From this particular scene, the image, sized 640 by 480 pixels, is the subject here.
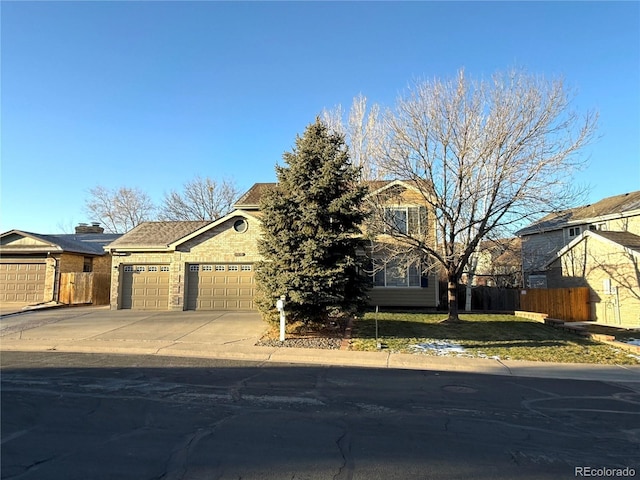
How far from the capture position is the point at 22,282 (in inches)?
931

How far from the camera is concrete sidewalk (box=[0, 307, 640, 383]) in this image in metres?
10.4

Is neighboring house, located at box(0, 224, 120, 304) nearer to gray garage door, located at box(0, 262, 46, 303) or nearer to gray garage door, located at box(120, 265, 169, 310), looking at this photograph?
gray garage door, located at box(0, 262, 46, 303)

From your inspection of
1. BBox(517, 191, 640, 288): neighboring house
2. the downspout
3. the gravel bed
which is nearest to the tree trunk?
the gravel bed

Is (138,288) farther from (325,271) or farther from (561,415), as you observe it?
(561,415)

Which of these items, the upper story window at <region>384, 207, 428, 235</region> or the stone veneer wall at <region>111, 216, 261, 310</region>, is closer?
the upper story window at <region>384, 207, 428, 235</region>

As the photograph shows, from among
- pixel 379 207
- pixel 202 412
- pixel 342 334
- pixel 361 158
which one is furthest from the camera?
pixel 361 158

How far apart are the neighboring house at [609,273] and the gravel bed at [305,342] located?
16016 millimetres

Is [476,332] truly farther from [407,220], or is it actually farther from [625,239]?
[625,239]

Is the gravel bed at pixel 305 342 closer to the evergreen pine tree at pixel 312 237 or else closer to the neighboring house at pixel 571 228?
the evergreen pine tree at pixel 312 237

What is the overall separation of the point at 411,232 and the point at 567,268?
13.3 metres

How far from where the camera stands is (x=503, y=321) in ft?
62.5

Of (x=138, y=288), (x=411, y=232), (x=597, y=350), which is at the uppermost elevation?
(x=411, y=232)

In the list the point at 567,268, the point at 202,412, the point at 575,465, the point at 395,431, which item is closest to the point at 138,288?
the point at 202,412

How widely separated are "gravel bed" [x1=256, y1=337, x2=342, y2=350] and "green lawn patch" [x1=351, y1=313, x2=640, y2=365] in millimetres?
602
